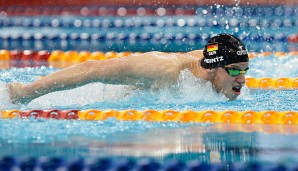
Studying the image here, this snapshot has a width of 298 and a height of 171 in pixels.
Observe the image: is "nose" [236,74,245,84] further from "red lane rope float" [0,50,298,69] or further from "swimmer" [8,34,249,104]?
A: "red lane rope float" [0,50,298,69]

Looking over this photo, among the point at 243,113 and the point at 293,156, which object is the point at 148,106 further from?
the point at 293,156

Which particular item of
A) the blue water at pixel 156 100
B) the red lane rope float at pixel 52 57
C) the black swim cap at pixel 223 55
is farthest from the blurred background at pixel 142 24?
the black swim cap at pixel 223 55

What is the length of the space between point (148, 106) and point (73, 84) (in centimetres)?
51

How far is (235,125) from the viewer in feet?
12.4

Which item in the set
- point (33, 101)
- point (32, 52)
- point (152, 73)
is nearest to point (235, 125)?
point (152, 73)

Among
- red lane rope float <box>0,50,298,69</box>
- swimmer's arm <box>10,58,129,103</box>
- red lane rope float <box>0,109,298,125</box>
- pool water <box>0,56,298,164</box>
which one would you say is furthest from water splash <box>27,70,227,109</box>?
red lane rope float <box>0,50,298,69</box>

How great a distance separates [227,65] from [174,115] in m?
0.59

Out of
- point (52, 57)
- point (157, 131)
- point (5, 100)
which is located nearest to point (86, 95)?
point (5, 100)

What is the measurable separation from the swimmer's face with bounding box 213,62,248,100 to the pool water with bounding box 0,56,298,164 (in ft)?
0.20

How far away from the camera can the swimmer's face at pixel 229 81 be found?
14.1ft

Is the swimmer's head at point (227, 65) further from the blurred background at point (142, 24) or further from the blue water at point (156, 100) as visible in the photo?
the blurred background at point (142, 24)

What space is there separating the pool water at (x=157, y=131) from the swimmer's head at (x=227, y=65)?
0.09 metres

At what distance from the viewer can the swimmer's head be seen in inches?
169

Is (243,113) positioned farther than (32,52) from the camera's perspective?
No
